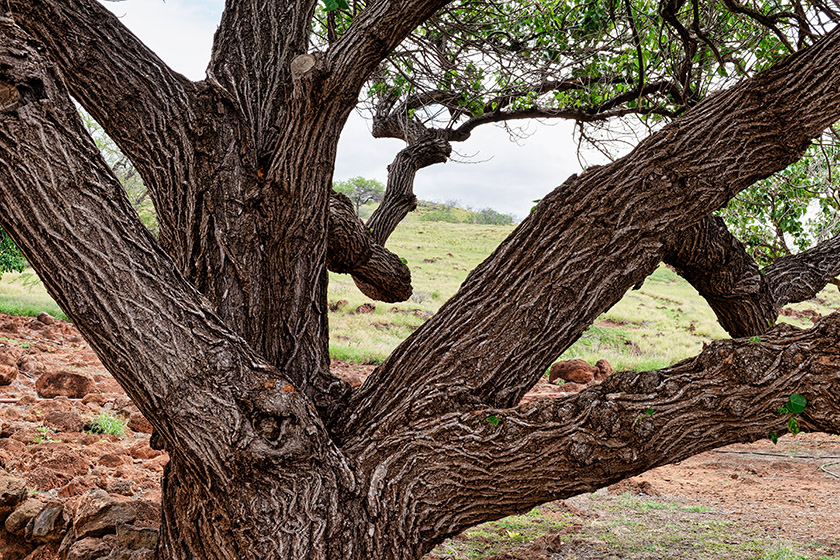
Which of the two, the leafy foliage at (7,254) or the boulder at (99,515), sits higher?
the leafy foliage at (7,254)

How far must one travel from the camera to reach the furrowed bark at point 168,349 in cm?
198

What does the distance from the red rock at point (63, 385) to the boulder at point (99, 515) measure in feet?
8.44

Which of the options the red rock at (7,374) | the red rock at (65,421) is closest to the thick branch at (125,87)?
the red rock at (65,421)

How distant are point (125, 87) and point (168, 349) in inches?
54.0

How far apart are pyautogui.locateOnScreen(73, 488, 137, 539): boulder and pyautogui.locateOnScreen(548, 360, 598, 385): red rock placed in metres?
8.45

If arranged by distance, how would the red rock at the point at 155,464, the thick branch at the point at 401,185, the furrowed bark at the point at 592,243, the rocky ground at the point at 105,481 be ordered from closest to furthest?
the furrowed bark at the point at 592,243 < the rocky ground at the point at 105,481 < the red rock at the point at 155,464 < the thick branch at the point at 401,185

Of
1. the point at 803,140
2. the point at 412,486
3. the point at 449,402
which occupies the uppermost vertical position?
the point at 803,140

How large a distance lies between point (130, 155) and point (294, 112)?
0.80 meters

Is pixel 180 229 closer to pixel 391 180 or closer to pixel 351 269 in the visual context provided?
pixel 351 269

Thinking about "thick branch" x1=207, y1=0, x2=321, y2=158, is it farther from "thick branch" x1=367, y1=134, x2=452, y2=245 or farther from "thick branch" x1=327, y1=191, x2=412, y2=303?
"thick branch" x1=367, y1=134, x2=452, y2=245

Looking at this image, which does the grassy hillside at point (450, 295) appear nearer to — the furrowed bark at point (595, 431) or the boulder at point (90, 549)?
the boulder at point (90, 549)

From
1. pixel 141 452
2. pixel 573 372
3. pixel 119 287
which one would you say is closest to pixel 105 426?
pixel 141 452

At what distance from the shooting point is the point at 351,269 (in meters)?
4.42

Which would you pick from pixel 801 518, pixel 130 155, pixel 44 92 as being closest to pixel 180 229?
pixel 130 155
